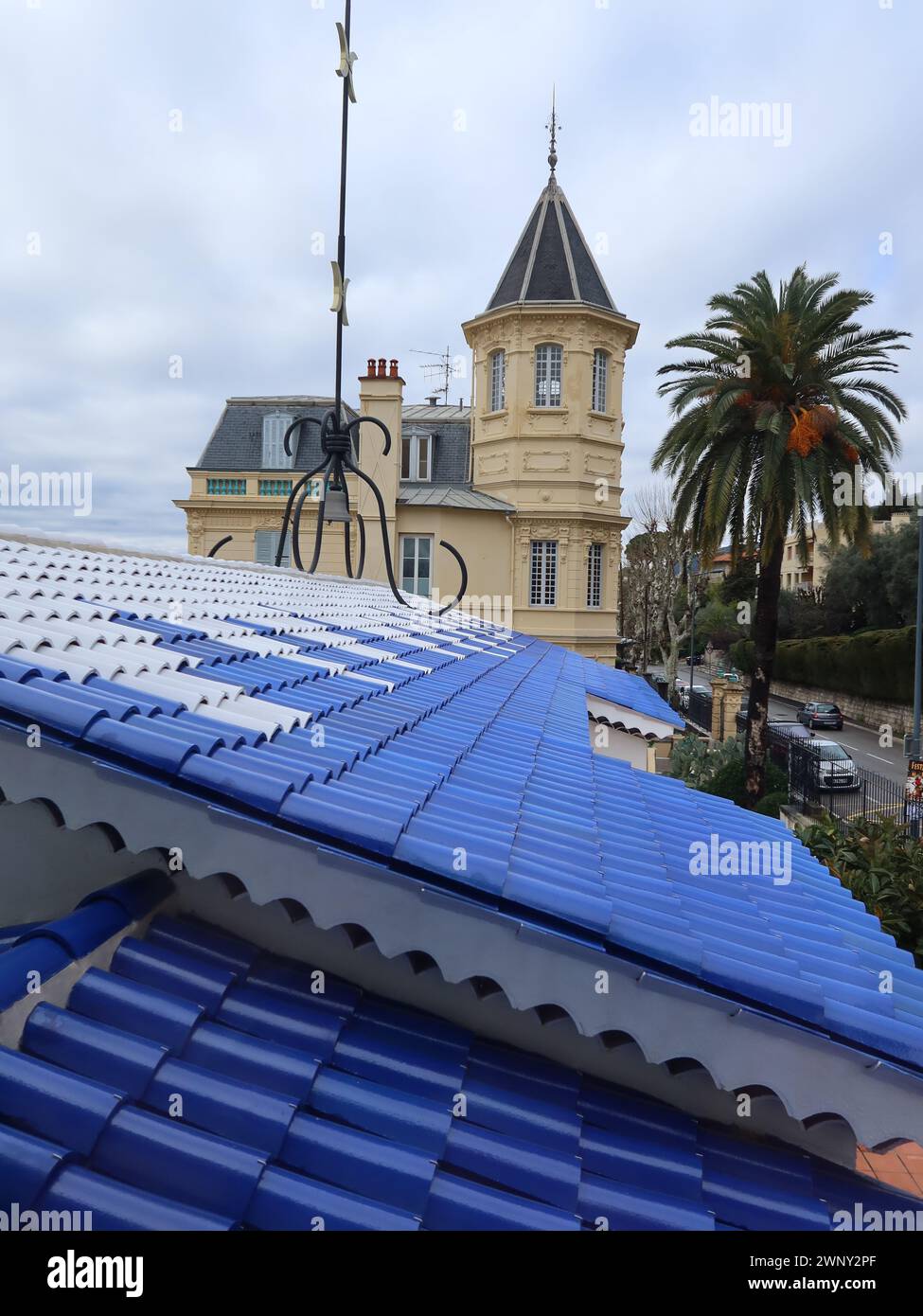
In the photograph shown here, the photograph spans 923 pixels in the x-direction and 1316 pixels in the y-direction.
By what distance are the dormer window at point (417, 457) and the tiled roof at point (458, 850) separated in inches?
1026

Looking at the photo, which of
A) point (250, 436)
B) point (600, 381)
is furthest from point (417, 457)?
point (600, 381)

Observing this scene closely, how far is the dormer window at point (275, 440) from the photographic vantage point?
101ft

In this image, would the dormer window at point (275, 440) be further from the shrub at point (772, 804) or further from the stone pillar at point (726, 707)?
the shrub at point (772, 804)

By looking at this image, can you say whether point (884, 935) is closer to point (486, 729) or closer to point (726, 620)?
point (486, 729)

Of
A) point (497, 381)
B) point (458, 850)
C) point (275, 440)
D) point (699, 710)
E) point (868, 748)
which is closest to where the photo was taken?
point (458, 850)

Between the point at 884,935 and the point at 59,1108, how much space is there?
135 inches

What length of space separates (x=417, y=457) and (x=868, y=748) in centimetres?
2065

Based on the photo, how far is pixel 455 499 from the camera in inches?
1066

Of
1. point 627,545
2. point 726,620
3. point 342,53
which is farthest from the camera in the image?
point 726,620

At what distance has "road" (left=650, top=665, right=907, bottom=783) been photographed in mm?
29562

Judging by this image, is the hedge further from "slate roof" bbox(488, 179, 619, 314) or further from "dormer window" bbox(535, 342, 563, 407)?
"slate roof" bbox(488, 179, 619, 314)

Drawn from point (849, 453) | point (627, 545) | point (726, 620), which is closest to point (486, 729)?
point (849, 453)

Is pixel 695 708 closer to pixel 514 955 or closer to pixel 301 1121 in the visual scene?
pixel 514 955

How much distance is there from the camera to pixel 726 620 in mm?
65812
